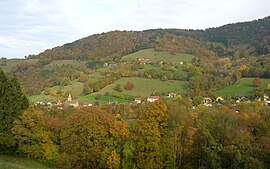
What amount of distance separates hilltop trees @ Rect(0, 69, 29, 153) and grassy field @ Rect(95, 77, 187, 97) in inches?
2215

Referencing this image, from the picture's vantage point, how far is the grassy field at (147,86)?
87.9 meters

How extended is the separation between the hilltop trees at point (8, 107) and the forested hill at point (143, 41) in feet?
347

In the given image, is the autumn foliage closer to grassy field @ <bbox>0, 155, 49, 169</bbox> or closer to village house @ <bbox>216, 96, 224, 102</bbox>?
village house @ <bbox>216, 96, 224, 102</bbox>

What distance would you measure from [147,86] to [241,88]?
2823 cm

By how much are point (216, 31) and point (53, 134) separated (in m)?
182

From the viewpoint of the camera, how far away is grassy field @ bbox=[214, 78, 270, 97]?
77719 millimetres

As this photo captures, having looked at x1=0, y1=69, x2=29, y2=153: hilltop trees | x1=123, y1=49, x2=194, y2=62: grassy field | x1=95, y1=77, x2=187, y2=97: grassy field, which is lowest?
x1=95, y1=77, x2=187, y2=97: grassy field

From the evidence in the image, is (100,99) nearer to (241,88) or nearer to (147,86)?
(147,86)

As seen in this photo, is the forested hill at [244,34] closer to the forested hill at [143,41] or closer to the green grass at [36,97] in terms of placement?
the forested hill at [143,41]

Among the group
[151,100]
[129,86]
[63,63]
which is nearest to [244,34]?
[63,63]

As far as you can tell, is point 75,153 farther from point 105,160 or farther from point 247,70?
point 247,70

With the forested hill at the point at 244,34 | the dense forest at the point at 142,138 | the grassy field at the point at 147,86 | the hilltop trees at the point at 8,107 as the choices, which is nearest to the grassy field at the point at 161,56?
the grassy field at the point at 147,86

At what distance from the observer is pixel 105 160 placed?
2750cm

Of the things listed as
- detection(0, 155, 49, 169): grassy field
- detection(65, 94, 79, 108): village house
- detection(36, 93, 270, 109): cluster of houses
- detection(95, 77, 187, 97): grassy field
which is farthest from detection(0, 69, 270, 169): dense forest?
detection(95, 77, 187, 97): grassy field
